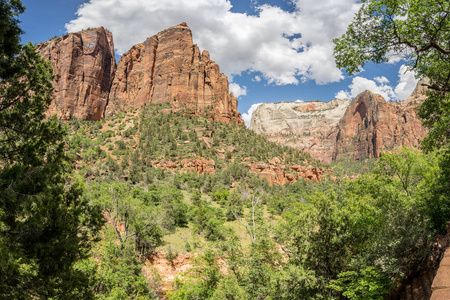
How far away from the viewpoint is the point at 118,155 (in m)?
54.4

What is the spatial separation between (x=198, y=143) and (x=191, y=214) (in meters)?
28.7

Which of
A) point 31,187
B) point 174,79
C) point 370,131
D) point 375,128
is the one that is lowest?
point 31,187

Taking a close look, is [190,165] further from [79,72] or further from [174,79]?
[79,72]

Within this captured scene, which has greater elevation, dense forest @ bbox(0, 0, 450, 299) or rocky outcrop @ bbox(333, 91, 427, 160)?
rocky outcrop @ bbox(333, 91, 427, 160)

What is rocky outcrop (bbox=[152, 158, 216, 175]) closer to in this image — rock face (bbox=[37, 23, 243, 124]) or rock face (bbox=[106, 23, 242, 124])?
rock face (bbox=[37, 23, 243, 124])

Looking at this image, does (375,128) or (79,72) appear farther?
(375,128)

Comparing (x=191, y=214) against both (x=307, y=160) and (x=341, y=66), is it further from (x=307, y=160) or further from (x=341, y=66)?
(x=307, y=160)

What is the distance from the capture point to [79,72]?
8138 centimetres

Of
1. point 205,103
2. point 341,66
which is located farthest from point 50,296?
point 205,103

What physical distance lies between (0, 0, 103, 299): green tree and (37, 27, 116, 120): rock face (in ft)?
264

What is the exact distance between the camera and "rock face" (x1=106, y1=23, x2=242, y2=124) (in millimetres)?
77625

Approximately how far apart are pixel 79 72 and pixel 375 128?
13803cm

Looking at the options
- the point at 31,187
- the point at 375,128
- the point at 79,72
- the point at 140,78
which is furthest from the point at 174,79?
the point at 375,128

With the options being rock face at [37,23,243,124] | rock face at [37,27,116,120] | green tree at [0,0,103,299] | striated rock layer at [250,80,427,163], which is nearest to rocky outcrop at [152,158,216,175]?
rock face at [37,23,243,124]
